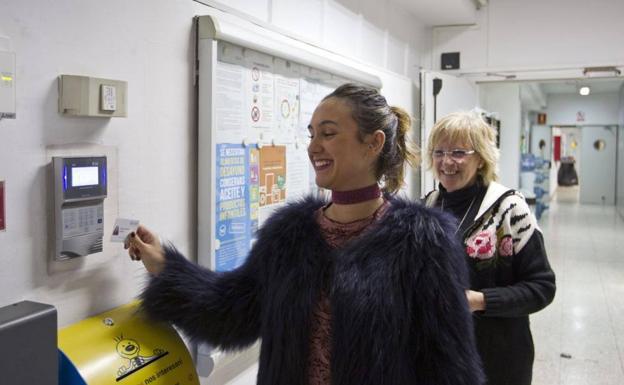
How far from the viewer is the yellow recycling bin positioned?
4.69ft

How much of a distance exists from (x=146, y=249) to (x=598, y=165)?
16086 millimetres

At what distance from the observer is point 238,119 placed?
232cm

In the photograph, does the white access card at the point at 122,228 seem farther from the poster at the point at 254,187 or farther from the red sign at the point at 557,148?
the red sign at the point at 557,148

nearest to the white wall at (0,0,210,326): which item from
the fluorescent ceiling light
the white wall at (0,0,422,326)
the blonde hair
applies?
the white wall at (0,0,422,326)

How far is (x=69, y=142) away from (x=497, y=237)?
1388 mm

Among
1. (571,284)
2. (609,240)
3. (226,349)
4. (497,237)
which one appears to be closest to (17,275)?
(226,349)

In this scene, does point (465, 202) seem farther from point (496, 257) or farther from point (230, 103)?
point (230, 103)

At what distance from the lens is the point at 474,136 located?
2.12 metres

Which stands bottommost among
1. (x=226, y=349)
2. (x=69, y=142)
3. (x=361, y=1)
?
(x=226, y=349)

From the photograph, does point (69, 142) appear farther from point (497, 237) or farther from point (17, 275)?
point (497, 237)

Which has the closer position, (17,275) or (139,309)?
(17,275)

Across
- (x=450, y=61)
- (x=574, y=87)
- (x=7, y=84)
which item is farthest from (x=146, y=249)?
(x=574, y=87)

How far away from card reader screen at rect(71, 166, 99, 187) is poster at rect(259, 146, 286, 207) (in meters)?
0.98

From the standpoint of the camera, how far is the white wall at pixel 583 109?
1520 centimetres
